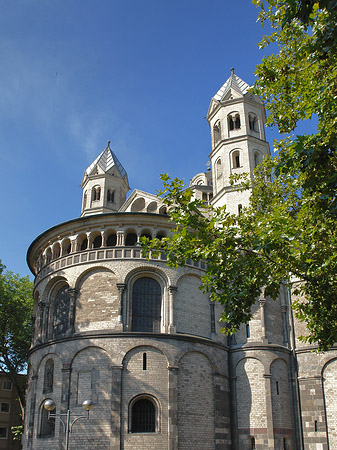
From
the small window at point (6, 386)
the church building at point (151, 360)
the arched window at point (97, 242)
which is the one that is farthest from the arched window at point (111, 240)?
the small window at point (6, 386)

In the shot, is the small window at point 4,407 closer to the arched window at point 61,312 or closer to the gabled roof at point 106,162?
the gabled roof at point 106,162

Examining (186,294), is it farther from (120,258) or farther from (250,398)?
(250,398)

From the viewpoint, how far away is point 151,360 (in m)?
26.4

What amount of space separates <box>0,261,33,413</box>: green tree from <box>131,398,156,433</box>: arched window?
51.0ft

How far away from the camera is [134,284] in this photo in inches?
1134

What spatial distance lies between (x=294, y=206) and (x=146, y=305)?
12853mm

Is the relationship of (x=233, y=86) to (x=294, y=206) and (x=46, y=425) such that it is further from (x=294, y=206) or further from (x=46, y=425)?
(x=46, y=425)

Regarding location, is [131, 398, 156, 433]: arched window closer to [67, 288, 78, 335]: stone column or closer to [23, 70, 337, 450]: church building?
[23, 70, 337, 450]: church building

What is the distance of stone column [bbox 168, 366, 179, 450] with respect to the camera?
2501 centimetres

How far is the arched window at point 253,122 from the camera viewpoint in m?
40.1

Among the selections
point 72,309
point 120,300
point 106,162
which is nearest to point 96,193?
point 106,162

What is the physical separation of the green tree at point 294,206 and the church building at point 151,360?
9435 millimetres

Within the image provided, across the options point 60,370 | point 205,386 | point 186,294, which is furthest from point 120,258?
point 205,386

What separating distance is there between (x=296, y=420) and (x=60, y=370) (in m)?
14.8
